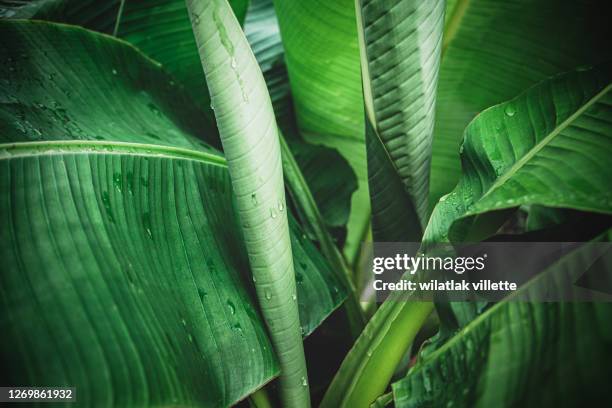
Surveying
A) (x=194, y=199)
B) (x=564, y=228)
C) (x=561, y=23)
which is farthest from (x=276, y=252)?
(x=561, y=23)

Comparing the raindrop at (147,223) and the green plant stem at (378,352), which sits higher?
the raindrop at (147,223)

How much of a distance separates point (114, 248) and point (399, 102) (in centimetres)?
29

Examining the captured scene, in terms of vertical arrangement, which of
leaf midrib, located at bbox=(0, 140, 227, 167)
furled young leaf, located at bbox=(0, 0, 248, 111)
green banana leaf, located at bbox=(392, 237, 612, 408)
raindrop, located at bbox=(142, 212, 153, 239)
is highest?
furled young leaf, located at bbox=(0, 0, 248, 111)

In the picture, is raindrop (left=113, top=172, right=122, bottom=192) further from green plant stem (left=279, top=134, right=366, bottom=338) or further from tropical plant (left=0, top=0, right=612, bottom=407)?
green plant stem (left=279, top=134, right=366, bottom=338)

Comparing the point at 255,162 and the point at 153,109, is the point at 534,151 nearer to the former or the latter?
the point at 255,162

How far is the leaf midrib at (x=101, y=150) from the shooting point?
355mm

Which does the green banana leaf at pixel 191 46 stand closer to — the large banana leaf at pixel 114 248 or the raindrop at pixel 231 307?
the large banana leaf at pixel 114 248

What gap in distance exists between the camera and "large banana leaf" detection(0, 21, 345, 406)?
303 millimetres

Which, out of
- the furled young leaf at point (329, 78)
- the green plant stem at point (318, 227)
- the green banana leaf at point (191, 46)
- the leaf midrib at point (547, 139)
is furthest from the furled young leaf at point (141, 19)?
the leaf midrib at point (547, 139)

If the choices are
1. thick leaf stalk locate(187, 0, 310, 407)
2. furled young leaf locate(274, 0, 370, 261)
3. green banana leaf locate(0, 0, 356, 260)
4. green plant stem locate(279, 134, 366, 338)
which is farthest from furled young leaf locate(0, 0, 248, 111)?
thick leaf stalk locate(187, 0, 310, 407)

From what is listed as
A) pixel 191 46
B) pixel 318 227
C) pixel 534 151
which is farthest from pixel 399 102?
pixel 191 46

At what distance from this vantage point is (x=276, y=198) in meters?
0.37

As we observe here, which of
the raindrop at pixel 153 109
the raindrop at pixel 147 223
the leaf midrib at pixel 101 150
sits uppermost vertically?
the raindrop at pixel 153 109

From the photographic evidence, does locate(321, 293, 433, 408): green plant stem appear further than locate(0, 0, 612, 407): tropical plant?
Yes
